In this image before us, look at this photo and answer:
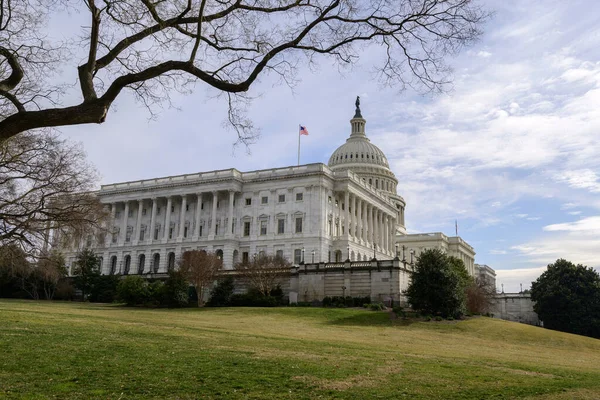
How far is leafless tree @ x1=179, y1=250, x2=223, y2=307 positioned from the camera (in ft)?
208

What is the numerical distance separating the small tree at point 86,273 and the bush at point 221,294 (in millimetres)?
19391

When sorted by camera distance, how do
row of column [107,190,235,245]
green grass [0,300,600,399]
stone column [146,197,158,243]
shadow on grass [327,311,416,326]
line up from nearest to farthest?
green grass [0,300,600,399], shadow on grass [327,311,416,326], row of column [107,190,235,245], stone column [146,197,158,243]

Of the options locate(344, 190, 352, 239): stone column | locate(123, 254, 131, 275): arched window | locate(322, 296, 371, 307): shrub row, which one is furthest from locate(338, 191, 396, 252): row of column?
locate(123, 254, 131, 275): arched window

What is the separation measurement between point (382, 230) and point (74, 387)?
10153 cm

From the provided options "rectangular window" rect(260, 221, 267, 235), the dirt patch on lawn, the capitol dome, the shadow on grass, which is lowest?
the dirt patch on lawn

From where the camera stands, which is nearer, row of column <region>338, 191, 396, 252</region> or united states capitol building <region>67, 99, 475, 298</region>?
united states capitol building <region>67, 99, 475, 298</region>

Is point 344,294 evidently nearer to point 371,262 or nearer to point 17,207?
point 371,262

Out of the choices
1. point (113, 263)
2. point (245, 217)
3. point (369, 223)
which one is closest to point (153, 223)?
point (113, 263)

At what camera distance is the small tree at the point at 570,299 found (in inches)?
2680

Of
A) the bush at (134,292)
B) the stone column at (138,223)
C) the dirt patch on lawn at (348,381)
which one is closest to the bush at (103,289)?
the bush at (134,292)

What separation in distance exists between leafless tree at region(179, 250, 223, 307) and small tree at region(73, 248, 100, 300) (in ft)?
53.6

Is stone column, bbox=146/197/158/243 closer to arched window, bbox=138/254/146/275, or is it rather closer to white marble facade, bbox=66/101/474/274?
white marble facade, bbox=66/101/474/274

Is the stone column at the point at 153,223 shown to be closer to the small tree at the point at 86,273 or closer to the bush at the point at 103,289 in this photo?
the small tree at the point at 86,273

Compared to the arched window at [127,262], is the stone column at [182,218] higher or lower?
higher
